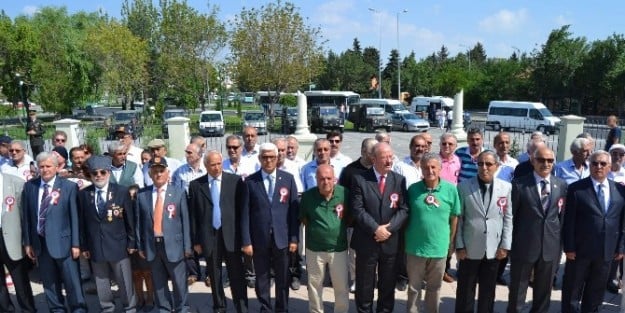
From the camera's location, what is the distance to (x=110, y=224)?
4.19 metres

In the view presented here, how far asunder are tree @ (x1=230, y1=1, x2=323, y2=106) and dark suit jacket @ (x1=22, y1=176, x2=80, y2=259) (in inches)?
941

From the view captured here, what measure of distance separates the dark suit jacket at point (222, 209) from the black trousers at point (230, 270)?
75 millimetres

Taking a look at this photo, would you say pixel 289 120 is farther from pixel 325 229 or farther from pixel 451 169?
pixel 325 229

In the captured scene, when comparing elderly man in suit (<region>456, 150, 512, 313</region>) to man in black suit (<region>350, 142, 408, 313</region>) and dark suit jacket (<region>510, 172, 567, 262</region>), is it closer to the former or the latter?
dark suit jacket (<region>510, 172, 567, 262</region>)

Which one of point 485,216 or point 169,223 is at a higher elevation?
point 485,216

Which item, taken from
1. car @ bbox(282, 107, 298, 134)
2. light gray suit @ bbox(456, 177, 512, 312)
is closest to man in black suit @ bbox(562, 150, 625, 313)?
light gray suit @ bbox(456, 177, 512, 312)

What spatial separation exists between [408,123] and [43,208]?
80.2 ft

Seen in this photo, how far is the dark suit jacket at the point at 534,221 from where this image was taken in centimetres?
383

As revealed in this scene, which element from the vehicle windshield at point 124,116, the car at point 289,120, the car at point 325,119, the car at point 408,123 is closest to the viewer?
the car at point 289,120

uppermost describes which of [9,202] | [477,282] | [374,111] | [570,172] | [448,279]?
[570,172]

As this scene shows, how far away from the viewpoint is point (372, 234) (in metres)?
3.96

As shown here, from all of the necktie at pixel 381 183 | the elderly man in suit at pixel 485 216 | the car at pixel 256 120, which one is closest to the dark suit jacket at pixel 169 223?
the necktie at pixel 381 183

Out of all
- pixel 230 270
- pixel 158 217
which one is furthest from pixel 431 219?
pixel 158 217

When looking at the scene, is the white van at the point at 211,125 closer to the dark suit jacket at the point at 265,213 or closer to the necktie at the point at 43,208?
the necktie at the point at 43,208
